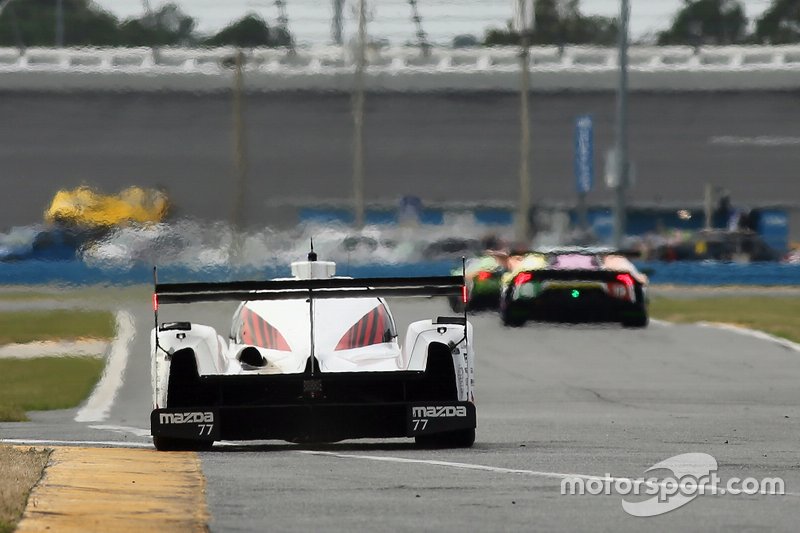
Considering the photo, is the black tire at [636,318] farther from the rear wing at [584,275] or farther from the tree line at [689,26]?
the tree line at [689,26]

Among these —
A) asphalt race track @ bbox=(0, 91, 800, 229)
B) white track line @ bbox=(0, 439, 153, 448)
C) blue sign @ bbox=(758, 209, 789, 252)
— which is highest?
white track line @ bbox=(0, 439, 153, 448)

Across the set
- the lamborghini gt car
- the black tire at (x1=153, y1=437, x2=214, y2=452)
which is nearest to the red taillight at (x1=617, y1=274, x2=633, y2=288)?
the lamborghini gt car

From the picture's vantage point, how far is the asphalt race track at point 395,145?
253 feet

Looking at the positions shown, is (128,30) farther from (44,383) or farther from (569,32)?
(44,383)

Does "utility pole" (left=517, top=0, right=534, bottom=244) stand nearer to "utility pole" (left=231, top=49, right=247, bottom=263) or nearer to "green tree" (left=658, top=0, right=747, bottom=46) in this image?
"utility pole" (left=231, top=49, right=247, bottom=263)

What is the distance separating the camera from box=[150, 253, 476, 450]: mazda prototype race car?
12.8 metres

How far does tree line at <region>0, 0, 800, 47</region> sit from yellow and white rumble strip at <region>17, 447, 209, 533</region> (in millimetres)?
48568

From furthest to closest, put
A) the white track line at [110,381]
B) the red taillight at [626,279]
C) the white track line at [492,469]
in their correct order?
the red taillight at [626,279] → the white track line at [110,381] → the white track line at [492,469]

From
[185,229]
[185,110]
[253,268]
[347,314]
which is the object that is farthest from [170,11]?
[347,314]

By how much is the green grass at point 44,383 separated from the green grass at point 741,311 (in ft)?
33.6

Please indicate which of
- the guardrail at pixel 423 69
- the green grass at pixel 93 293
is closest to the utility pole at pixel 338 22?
the guardrail at pixel 423 69

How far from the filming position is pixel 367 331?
537 inches

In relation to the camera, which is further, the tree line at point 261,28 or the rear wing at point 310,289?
the tree line at point 261,28

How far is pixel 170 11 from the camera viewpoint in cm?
7500
